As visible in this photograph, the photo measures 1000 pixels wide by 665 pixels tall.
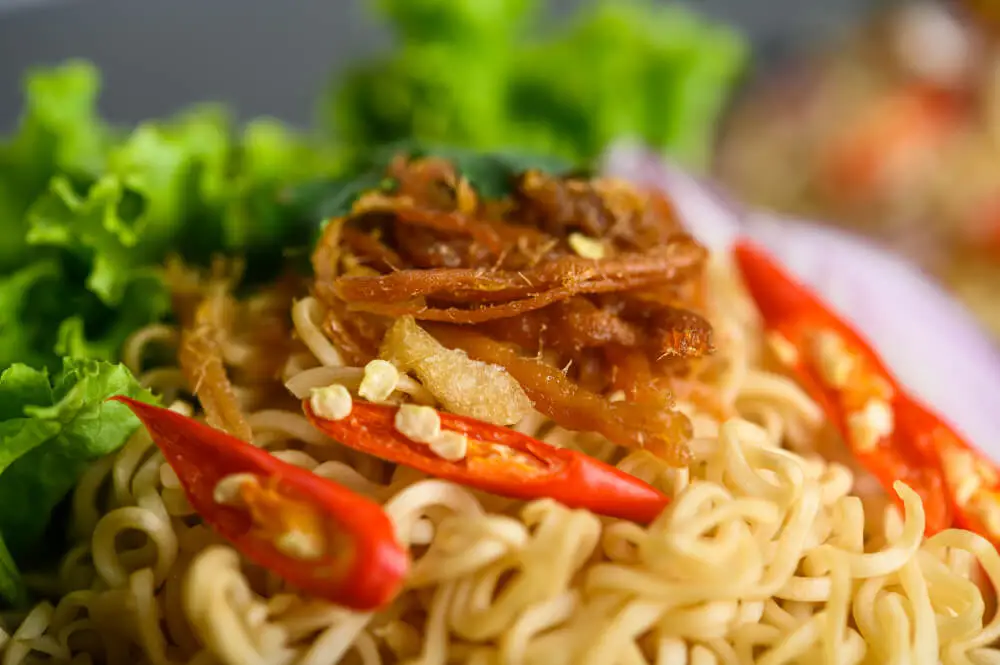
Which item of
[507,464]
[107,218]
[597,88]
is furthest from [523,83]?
[507,464]

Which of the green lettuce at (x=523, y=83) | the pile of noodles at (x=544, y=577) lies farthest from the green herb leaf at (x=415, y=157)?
the green lettuce at (x=523, y=83)

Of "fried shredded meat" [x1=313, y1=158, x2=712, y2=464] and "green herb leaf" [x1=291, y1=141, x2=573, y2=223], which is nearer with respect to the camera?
"fried shredded meat" [x1=313, y1=158, x2=712, y2=464]

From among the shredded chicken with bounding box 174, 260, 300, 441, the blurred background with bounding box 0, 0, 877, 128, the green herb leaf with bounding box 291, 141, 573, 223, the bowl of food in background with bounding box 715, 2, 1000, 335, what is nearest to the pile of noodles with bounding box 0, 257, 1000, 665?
the shredded chicken with bounding box 174, 260, 300, 441

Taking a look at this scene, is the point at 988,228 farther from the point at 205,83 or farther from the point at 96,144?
the point at 205,83

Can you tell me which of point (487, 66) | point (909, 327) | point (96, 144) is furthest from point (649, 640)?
point (487, 66)

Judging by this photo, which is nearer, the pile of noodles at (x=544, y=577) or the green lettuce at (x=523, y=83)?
the pile of noodles at (x=544, y=577)

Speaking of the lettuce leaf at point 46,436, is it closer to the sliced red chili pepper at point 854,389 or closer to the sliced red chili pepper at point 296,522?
the sliced red chili pepper at point 296,522

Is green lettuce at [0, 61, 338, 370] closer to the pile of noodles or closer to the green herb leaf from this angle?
the green herb leaf
